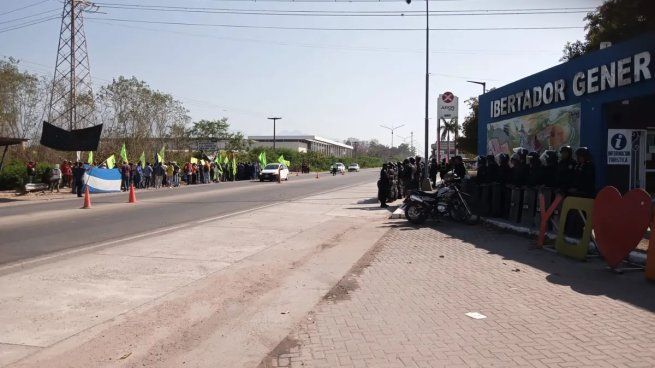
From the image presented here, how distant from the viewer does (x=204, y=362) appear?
466 cm

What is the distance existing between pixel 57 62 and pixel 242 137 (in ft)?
99.6

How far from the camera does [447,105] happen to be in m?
25.0

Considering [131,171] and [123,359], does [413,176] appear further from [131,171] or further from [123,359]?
[123,359]

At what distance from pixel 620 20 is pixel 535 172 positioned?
15.8m

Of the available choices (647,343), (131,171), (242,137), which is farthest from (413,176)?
(242,137)

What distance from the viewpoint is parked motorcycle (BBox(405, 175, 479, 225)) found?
569 inches

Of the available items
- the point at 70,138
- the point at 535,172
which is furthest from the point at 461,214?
the point at 70,138

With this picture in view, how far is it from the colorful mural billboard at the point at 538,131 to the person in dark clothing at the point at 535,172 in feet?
6.16

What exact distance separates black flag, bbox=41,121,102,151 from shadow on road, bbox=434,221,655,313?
19.2m

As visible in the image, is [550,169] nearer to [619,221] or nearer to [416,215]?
[619,221]

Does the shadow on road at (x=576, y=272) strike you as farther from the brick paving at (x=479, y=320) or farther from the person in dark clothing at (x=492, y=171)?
the person in dark clothing at (x=492, y=171)

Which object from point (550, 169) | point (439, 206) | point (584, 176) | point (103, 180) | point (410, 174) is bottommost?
point (439, 206)

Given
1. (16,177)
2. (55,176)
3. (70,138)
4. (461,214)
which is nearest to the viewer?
(461,214)

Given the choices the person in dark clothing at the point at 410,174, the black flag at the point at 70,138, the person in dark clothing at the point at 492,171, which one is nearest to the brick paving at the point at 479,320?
the person in dark clothing at the point at 492,171
